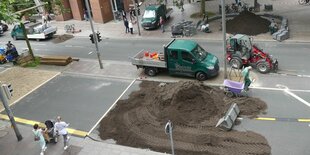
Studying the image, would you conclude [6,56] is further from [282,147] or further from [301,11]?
[301,11]

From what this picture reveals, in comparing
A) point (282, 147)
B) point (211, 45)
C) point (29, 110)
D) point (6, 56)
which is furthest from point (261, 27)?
point (6, 56)

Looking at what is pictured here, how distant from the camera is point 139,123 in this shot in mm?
16641

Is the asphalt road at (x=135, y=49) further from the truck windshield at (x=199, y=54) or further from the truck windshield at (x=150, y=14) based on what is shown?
the truck windshield at (x=150, y=14)

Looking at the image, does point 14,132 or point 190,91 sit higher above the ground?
point 190,91

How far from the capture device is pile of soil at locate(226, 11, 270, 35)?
27.4 m

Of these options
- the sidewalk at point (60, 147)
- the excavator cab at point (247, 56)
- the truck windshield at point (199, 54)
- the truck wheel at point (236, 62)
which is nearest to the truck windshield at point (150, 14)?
the excavator cab at point (247, 56)

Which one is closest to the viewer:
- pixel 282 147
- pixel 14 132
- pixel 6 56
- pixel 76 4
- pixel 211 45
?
pixel 282 147

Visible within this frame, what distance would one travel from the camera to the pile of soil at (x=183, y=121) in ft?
47.3

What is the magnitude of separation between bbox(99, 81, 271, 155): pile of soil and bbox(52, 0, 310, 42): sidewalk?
10.9 metres

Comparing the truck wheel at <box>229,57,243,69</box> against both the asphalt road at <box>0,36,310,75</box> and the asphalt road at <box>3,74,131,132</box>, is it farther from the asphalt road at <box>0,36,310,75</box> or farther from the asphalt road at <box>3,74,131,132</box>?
the asphalt road at <box>3,74,131,132</box>

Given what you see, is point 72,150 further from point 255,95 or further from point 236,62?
point 236,62

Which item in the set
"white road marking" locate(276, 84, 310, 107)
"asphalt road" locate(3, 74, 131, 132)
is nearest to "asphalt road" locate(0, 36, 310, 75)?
"white road marking" locate(276, 84, 310, 107)

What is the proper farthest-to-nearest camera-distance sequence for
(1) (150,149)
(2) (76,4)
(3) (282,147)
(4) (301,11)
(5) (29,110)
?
1. (2) (76,4)
2. (4) (301,11)
3. (5) (29,110)
4. (1) (150,149)
5. (3) (282,147)

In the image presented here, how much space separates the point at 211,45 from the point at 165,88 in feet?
31.5
